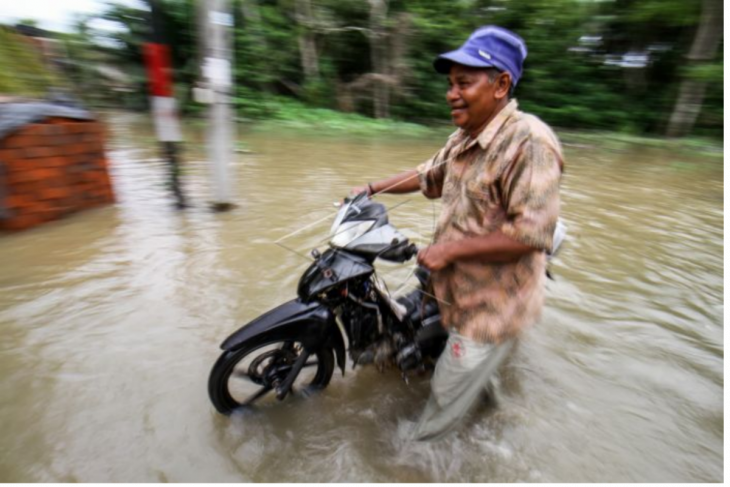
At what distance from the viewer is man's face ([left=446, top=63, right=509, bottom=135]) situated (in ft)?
5.37

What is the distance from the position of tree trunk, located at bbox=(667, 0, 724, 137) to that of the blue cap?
49.8ft

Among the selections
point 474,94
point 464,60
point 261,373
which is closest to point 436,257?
point 474,94

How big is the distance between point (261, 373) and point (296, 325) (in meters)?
0.44

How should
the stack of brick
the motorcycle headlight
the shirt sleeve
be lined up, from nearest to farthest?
the shirt sleeve, the motorcycle headlight, the stack of brick

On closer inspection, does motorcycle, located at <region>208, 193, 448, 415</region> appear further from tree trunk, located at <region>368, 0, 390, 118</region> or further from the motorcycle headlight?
tree trunk, located at <region>368, 0, 390, 118</region>

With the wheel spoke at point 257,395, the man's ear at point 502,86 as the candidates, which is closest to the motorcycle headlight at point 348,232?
the man's ear at point 502,86

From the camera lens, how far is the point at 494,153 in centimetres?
165

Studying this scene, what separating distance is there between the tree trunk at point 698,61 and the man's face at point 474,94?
49.9 feet

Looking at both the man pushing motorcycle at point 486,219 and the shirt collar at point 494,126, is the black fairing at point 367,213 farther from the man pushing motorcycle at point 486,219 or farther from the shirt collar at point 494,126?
the shirt collar at point 494,126

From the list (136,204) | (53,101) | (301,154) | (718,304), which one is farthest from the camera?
(301,154)

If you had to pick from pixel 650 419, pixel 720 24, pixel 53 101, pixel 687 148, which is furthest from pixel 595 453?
pixel 720 24

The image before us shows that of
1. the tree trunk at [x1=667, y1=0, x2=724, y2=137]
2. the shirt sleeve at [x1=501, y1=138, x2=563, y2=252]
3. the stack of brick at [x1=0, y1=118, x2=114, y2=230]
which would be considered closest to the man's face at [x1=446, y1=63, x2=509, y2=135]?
the shirt sleeve at [x1=501, y1=138, x2=563, y2=252]

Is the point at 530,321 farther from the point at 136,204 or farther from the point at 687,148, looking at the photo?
the point at 687,148

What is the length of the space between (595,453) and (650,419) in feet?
1.64
